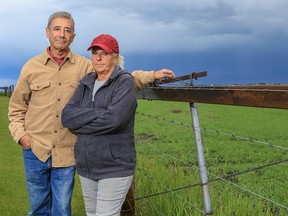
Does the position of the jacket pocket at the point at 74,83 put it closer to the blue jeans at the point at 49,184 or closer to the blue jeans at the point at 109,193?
the blue jeans at the point at 49,184

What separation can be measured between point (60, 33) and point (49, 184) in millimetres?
1202

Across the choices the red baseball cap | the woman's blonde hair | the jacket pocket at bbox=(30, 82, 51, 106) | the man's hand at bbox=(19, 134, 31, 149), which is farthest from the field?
the man's hand at bbox=(19, 134, 31, 149)

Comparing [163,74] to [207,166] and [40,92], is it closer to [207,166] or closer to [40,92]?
[40,92]

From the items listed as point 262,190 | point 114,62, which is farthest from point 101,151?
point 262,190

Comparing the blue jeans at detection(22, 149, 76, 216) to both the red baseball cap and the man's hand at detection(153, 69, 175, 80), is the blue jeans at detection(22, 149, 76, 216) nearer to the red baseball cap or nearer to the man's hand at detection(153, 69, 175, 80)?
the man's hand at detection(153, 69, 175, 80)

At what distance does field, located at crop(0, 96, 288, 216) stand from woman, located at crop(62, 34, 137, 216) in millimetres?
534

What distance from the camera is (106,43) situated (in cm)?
285

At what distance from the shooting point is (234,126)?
1077cm

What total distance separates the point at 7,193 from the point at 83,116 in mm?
3736

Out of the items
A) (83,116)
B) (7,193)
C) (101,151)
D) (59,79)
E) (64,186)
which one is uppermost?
(59,79)

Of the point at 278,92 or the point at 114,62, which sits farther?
the point at 114,62

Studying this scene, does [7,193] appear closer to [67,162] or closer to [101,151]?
[67,162]

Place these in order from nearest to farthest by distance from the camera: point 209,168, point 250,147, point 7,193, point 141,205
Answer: point 141,205 → point 7,193 → point 209,168 → point 250,147

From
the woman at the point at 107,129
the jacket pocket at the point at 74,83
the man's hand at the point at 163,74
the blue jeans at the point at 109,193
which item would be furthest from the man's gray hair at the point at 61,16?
the blue jeans at the point at 109,193
